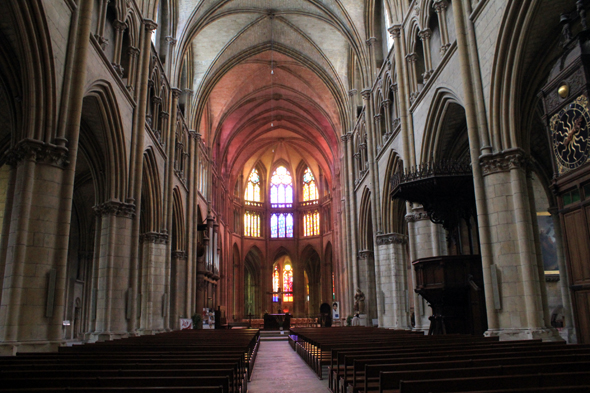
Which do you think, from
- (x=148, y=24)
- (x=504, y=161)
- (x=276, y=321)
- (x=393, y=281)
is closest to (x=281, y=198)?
(x=276, y=321)

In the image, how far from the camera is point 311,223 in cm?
4694

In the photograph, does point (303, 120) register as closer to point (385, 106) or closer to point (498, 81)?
point (385, 106)

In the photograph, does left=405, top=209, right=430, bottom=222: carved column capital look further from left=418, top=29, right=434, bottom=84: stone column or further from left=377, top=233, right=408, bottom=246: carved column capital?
left=377, top=233, right=408, bottom=246: carved column capital

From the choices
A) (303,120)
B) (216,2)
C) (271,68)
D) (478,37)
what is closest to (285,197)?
(303,120)

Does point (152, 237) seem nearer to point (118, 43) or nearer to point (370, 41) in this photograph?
point (118, 43)

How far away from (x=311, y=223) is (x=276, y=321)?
44.4 ft

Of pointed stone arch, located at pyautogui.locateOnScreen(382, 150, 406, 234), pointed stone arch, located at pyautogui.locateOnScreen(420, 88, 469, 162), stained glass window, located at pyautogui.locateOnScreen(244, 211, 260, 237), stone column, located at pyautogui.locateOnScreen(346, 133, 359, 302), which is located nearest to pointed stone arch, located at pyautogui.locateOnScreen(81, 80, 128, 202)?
pointed stone arch, located at pyautogui.locateOnScreen(420, 88, 469, 162)

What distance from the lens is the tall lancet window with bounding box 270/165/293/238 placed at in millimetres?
47688

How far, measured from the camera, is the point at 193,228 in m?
26.6

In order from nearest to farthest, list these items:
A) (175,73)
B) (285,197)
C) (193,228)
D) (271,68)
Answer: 1. (175,73)
2. (193,228)
3. (271,68)
4. (285,197)

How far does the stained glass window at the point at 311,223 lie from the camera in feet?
153

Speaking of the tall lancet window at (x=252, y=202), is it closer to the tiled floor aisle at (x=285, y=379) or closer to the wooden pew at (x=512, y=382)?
the tiled floor aisle at (x=285, y=379)

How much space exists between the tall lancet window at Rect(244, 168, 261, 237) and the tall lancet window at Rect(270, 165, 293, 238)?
1.41m

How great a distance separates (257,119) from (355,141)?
12204mm
